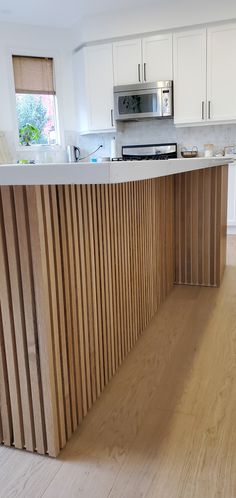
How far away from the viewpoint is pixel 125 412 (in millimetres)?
1483

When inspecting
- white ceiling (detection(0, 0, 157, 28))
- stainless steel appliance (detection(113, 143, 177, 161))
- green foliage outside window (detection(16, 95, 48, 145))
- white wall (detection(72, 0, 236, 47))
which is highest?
white ceiling (detection(0, 0, 157, 28))

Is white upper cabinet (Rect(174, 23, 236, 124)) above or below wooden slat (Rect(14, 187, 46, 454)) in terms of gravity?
above

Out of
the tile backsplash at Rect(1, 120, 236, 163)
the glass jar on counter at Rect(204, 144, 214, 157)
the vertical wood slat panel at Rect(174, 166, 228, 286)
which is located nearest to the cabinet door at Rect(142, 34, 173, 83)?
the tile backsplash at Rect(1, 120, 236, 163)

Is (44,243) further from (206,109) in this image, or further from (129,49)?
(129,49)

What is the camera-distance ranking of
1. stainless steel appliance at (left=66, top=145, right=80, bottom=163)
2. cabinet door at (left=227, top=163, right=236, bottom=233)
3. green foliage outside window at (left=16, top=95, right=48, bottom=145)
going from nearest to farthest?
1. cabinet door at (left=227, top=163, right=236, bottom=233)
2. green foliage outside window at (left=16, top=95, right=48, bottom=145)
3. stainless steel appliance at (left=66, top=145, right=80, bottom=163)

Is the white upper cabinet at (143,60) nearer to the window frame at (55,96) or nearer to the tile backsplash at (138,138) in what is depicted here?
the tile backsplash at (138,138)

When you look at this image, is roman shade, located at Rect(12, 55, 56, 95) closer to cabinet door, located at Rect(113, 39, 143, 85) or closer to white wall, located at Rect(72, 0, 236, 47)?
white wall, located at Rect(72, 0, 236, 47)

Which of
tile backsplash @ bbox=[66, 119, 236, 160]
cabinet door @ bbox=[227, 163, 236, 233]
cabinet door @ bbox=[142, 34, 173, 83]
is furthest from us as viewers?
tile backsplash @ bbox=[66, 119, 236, 160]

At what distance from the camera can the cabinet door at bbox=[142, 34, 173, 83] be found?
4.82 meters

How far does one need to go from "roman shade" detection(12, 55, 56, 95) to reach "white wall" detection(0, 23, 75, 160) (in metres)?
0.08

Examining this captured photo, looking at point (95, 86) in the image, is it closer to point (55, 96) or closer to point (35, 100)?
point (55, 96)

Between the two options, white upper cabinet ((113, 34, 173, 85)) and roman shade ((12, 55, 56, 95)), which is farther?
roman shade ((12, 55, 56, 95))

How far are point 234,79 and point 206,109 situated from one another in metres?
0.44

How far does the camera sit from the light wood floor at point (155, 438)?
1146 millimetres
